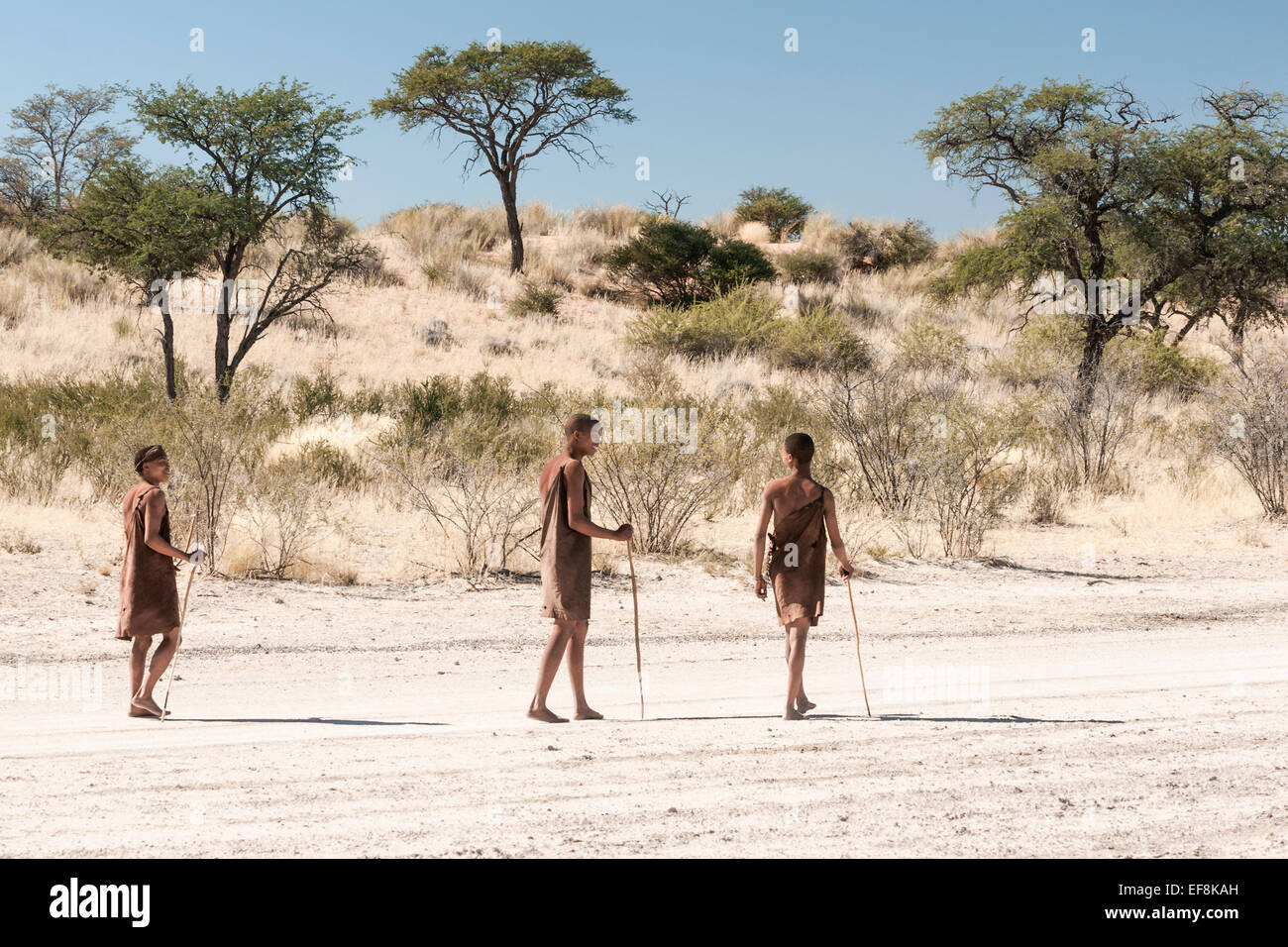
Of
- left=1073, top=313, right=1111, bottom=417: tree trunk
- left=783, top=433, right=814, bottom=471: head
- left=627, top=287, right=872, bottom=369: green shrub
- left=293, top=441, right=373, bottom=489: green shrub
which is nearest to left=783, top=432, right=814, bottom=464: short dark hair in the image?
left=783, top=433, right=814, bottom=471: head

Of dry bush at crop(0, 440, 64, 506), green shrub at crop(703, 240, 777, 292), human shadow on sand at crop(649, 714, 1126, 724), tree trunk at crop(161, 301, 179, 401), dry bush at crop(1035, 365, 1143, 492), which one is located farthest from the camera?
green shrub at crop(703, 240, 777, 292)

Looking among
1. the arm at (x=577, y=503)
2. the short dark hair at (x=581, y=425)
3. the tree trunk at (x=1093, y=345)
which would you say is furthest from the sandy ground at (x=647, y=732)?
the tree trunk at (x=1093, y=345)

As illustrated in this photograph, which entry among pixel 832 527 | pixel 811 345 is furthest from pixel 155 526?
pixel 811 345

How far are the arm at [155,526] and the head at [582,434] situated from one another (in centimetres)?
207

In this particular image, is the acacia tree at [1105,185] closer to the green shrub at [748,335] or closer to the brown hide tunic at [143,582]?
the green shrub at [748,335]

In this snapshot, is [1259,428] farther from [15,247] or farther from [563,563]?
[15,247]

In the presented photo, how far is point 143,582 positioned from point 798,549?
3480 millimetres

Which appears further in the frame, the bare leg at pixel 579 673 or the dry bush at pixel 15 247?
the dry bush at pixel 15 247

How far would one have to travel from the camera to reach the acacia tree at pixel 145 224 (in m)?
21.5

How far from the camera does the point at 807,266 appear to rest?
41.4 metres

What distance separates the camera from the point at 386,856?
4.17 m

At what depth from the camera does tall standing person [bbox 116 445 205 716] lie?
20.3ft

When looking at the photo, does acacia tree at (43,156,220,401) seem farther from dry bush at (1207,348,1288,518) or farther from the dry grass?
dry bush at (1207,348,1288,518)
